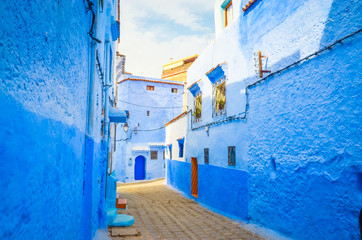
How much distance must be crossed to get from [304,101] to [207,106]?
564cm

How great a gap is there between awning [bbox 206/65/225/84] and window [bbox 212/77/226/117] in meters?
0.17

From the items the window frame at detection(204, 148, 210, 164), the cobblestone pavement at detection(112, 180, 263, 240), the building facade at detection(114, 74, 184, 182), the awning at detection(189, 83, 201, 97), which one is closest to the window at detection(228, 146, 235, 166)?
the cobblestone pavement at detection(112, 180, 263, 240)

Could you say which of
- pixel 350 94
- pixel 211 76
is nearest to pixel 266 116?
pixel 350 94

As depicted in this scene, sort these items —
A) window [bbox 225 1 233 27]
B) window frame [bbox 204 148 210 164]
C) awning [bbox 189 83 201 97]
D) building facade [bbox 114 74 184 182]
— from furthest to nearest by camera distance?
building facade [bbox 114 74 184 182]
awning [bbox 189 83 201 97]
window frame [bbox 204 148 210 164]
window [bbox 225 1 233 27]

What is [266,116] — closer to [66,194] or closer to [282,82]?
[282,82]

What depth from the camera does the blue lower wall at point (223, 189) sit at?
24.8ft

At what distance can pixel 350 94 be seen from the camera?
167 inches

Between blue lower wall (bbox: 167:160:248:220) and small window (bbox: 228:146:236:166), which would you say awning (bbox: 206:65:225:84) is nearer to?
small window (bbox: 228:146:236:166)

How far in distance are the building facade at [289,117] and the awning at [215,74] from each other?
3.5 inches

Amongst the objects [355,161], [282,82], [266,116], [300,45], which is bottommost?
[355,161]

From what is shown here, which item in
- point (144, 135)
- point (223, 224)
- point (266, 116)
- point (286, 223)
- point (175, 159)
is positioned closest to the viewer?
point (286, 223)

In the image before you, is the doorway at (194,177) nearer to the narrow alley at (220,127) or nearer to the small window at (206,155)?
the narrow alley at (220,127)

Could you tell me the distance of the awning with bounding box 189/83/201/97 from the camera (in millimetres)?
11884

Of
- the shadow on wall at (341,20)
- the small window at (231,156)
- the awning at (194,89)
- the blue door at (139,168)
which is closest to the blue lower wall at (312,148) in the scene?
the shadow on wall at (341,20)
